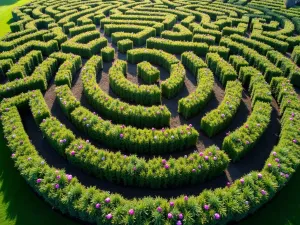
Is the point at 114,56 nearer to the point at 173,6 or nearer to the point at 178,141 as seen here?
the point at 178,141

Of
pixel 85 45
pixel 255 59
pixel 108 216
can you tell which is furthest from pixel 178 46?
pixel 108 216

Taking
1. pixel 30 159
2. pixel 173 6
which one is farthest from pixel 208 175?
pixel 173 6

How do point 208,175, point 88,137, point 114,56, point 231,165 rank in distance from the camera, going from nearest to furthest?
point 208,175 < point 231,165 < point 88,137 < point 114,56

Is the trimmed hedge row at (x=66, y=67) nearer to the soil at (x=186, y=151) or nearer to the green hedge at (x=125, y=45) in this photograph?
the soil at (x=186, y=151)

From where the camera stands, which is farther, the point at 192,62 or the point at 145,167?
the point at 192,62

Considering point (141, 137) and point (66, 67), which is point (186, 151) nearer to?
point (141, 137)

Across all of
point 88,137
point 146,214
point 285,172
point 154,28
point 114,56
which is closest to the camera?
point 146,214

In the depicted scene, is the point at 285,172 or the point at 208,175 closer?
the point at 285,172

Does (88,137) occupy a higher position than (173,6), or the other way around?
(173,6)
